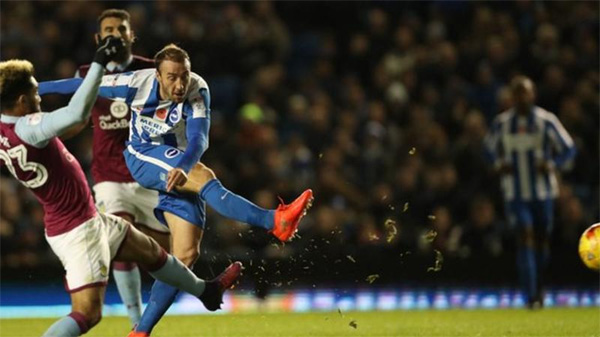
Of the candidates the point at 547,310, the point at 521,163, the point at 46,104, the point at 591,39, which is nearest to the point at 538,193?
the point at 521,163

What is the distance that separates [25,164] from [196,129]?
1320 millimetres

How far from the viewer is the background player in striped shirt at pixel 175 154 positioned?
7.62m

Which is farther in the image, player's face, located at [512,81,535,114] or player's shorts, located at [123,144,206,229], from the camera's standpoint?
player's face, located at [512,81,535,114]

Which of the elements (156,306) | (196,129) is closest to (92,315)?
(156,306)

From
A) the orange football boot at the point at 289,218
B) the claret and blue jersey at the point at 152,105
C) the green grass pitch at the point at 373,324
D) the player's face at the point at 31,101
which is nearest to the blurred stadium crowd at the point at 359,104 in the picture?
the green grass pitch at the point at 373,324

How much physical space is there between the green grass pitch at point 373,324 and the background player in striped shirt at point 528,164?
2.61 ft

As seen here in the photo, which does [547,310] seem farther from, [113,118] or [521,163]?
[113,118]

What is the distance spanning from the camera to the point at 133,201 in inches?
360

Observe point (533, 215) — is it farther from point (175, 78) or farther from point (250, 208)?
point (175, 78)

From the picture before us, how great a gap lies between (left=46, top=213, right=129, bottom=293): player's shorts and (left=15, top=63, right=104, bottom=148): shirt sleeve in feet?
1.86

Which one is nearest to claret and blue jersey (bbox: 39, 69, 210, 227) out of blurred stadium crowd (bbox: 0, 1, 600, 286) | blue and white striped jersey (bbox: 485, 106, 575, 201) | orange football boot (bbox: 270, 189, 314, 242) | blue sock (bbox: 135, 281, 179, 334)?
blue sock (bbox: 135, 281, 179, 334)

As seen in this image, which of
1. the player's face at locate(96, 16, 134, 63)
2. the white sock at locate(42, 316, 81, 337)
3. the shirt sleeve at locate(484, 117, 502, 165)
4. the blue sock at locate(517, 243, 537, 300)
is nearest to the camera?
the white sock at locate(42, 316, 81, 337)

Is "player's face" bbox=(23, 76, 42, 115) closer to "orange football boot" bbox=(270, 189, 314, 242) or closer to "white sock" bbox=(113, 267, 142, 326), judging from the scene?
"orange football boot" bbox=(270, 189, 314, 242)

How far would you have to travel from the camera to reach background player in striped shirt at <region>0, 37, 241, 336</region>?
261 inches
